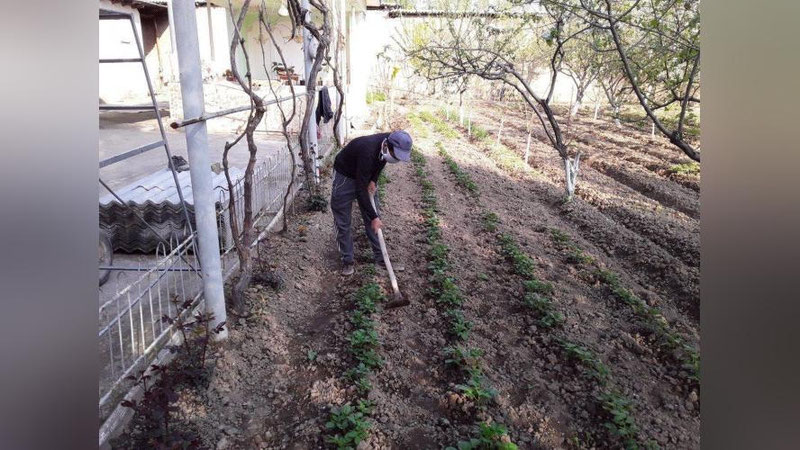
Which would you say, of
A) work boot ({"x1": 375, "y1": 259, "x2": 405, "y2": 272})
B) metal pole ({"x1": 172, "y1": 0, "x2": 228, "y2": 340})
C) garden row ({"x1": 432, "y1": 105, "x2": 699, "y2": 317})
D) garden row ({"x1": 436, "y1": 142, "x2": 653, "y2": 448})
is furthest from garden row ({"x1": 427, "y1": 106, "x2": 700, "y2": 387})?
metal pole ({"x1": 172, "y1": 0, "x2": 228, "y2": 340})

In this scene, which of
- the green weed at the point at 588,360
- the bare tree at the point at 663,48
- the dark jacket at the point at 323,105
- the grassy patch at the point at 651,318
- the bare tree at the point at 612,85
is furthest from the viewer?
the bare tree at the point at 612,85

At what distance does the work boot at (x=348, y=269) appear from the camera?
578 cm

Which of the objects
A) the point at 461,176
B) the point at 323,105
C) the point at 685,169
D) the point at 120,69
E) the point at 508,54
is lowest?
the point at 685,169

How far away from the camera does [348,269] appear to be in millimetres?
5812

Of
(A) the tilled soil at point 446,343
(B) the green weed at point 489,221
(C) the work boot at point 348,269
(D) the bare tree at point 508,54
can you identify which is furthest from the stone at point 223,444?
(B) the green weed at point 489,221

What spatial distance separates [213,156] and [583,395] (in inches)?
346

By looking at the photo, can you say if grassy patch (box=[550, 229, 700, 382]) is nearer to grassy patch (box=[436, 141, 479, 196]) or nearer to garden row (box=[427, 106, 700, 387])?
garden row (box=[427, 106, 700, 387])

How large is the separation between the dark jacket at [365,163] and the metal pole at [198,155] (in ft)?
6.18

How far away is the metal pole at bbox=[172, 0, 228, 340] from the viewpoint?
138 inches

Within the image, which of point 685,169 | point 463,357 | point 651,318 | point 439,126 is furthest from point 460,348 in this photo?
point 439,126

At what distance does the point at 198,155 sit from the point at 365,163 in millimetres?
2004

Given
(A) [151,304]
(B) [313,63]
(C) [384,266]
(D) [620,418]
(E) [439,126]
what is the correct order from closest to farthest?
(D) [620,418] → (A) [151,304] → (C) [384,266] → (B) [313,63] → (E) [439,126]

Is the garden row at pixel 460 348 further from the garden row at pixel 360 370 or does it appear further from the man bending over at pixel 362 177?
the man bending over at pixel 362 177

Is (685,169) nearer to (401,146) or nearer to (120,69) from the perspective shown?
(401,146)
